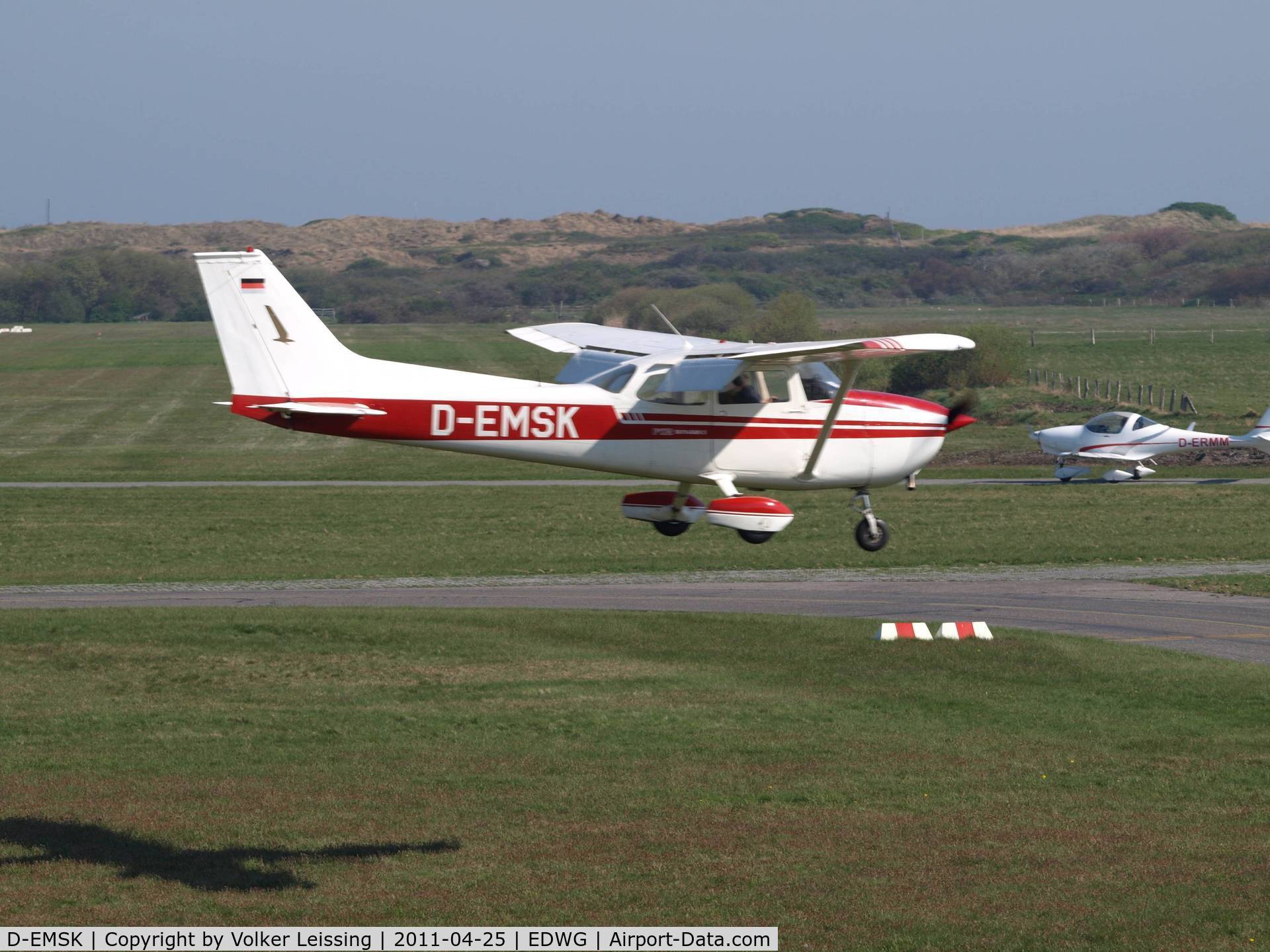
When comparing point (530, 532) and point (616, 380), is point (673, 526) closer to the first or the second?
point (616, 380)

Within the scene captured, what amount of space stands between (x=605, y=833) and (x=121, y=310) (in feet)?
533

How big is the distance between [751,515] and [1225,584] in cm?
7059

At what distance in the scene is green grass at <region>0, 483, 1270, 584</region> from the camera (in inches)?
3472

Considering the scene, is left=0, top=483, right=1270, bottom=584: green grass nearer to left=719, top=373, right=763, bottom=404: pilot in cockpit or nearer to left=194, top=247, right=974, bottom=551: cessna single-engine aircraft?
left=194, top=247, right=974, bottom=551: cessna single-engine aircraft

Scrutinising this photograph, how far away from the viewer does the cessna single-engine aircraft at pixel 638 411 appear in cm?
2533

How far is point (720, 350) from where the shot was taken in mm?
27219

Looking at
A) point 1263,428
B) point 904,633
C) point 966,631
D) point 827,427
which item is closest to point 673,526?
point 827,427

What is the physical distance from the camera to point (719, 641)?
7281 cm

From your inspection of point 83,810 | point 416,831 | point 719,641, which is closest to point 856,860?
point 416,831

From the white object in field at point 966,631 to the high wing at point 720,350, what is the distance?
1728 inches

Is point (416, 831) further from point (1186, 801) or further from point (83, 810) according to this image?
point (1186, 801)

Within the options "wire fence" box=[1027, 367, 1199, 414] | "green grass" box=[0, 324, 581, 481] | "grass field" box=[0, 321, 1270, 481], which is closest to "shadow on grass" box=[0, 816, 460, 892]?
"grass field" box=[0, 321, 1270, 481]

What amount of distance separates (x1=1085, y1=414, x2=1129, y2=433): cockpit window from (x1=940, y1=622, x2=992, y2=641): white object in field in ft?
121

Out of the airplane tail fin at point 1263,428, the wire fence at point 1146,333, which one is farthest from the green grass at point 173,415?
the wire fence at point 1146,333
